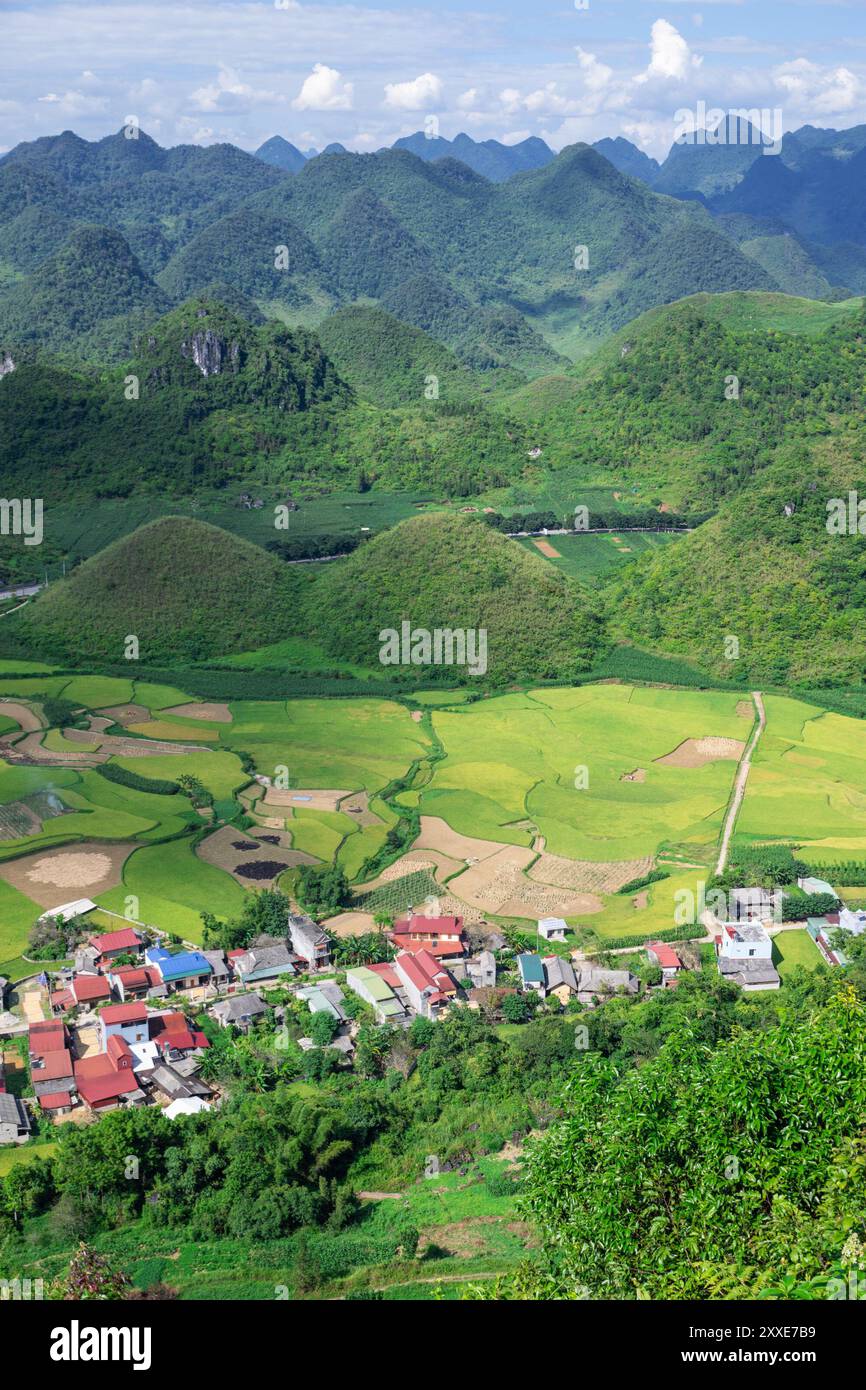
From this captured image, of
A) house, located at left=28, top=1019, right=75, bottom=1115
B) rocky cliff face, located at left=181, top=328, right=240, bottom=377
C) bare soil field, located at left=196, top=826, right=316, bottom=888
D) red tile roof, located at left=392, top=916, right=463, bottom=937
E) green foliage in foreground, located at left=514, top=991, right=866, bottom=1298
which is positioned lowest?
house, located at left=28, top=1019, right=75, bottom=1115

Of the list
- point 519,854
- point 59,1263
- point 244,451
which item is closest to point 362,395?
point 244,451

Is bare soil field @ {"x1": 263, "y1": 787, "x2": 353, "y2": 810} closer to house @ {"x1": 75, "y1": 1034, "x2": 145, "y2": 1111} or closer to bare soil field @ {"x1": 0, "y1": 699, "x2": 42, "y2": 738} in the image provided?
bare soil field @ {"x1": 0, "y1": 699, "x2": 42, "y2": 738}

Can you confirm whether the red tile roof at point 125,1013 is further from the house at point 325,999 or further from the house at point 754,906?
the house at point 754,906

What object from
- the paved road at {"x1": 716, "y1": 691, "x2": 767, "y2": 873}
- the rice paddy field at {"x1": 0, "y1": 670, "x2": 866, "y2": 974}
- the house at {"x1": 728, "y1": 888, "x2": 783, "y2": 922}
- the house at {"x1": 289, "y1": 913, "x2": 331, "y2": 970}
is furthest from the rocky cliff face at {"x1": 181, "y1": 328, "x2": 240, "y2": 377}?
the house at {"x1": 728, "y1": 888, "x2": 783, "y2": 922}

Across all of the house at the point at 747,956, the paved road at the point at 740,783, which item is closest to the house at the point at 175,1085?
the house at the point at 747,956

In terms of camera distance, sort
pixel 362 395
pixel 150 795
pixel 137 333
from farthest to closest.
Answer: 1. pixel 137 333
2. pixel 362 395
3. pixel 150 795

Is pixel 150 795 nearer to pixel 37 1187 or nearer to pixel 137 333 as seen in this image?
pixel 37 1187
